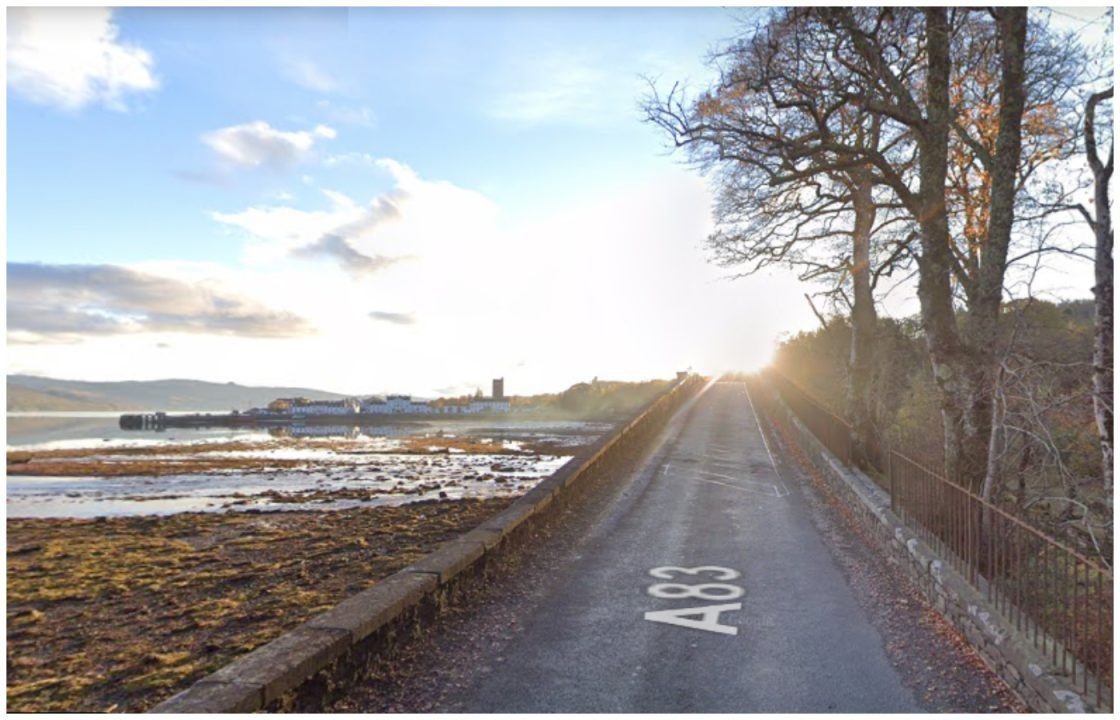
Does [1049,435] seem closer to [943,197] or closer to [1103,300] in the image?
[1103,300]

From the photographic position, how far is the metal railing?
17.3ft

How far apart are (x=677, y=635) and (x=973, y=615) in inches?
110

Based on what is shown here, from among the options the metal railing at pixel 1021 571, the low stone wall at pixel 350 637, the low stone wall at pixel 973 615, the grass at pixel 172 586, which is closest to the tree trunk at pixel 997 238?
the metal railing at pixel 1021 571

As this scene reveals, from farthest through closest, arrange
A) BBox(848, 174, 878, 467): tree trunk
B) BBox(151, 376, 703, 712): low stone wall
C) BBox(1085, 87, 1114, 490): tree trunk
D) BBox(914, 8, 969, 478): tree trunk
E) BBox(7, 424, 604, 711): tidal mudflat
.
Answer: BBox(848, 174, 878, 467): tree trunk → BBox(914, 8, 969, 478): tree trunk → BBox(7, 424, 604, 711): tidal mudflat → BBox(1085, 87, 1114, 490): tree trunk → BBox(151, 376, 703, 712): low stone wall

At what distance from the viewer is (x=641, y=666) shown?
627 cm

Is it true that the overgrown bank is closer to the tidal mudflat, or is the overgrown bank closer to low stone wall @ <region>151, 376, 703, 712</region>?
low stone wall @ <region>151, 376, 703, 712</region>

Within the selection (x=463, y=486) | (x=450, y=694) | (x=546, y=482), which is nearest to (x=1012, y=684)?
(x=450, y=694)

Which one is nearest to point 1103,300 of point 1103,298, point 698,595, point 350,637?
point 1103,298

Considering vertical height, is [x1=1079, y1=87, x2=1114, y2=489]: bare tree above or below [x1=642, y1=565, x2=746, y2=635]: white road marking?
above

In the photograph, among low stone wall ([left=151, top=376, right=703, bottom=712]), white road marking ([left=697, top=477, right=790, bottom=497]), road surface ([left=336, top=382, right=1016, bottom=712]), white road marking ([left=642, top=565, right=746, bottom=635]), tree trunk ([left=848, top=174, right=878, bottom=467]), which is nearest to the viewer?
low stone wall ([left=151, top=376, right=703, bottom=712])

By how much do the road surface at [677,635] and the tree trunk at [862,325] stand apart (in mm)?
6033

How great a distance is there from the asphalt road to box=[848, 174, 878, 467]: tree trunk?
18.3ft

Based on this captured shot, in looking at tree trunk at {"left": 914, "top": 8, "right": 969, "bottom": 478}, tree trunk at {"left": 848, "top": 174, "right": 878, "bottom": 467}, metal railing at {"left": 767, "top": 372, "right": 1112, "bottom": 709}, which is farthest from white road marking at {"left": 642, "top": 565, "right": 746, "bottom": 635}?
tree trunk at {"left": 848, "top": 174, "right": 878, "bottom": 467}

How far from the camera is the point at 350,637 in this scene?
18.6 feet
